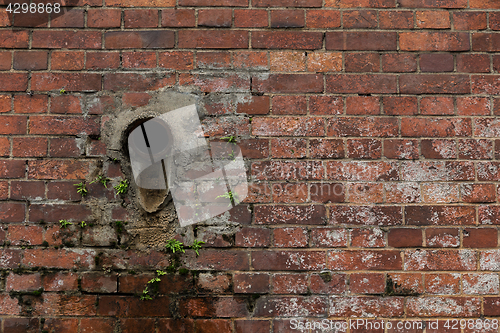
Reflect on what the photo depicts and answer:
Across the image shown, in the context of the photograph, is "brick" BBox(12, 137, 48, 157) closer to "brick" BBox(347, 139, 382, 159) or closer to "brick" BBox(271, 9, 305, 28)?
"brick" BBox(271, 9, 305, 28)

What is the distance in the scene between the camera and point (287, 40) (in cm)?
151

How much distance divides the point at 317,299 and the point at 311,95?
3.15 ft

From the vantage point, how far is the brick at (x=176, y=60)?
151 centimetres

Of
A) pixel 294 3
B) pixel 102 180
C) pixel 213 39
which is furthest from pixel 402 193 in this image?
pixel 102 180

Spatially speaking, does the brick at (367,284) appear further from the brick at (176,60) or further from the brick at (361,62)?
the brick at (176,60)

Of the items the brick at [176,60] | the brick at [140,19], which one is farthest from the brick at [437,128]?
the brick at [140,19]

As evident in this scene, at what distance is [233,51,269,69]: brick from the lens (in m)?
1.51

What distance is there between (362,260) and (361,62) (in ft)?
3.11

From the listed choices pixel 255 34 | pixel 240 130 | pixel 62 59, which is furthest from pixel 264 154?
pixel 62 59

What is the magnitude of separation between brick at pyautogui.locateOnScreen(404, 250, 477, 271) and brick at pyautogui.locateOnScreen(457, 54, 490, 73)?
2.87 ft

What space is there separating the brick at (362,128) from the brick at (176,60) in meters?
0.74

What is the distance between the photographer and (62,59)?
4.97 feet

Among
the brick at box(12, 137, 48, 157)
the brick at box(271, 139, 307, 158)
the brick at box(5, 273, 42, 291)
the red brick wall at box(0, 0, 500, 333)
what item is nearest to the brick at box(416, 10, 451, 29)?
the red brick wall at box(0, 0, 500, 333)

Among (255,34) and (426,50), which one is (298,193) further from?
(426,50)
